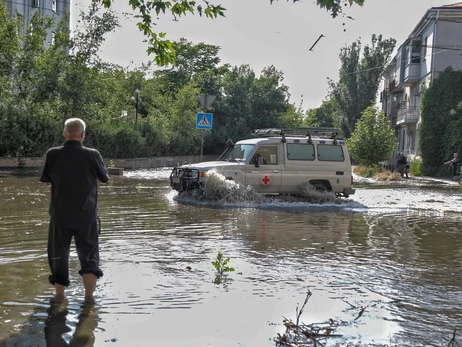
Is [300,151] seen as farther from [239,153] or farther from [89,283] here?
[89,283]

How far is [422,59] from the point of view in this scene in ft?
152

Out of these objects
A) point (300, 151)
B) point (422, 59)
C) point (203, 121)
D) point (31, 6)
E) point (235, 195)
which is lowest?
point (235, 195)

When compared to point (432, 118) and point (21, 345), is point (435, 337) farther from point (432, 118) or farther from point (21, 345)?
point (432, 118)

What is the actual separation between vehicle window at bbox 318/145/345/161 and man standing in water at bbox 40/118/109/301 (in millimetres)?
11592

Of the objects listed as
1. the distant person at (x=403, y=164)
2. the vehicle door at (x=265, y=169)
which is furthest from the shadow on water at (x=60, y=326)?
the distant person at (x=403, y=164)

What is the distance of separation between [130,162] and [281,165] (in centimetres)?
2331

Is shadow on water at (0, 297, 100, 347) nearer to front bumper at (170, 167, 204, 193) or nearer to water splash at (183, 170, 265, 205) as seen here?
water splash at (183, 170, 265, 205)

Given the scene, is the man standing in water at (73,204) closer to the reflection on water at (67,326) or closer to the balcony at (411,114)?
the reflection on water at (67,326)

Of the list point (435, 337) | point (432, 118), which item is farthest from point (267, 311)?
point (432, 118)

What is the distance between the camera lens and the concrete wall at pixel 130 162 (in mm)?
28500

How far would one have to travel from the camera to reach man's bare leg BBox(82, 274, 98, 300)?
584cm

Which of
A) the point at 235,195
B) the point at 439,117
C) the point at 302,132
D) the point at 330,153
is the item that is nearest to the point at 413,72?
the point at 439,117

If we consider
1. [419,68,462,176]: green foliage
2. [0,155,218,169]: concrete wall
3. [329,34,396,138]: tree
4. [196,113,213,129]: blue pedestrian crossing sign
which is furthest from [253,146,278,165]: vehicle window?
[329,34,396,138]: tree

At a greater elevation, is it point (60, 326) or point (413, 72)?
point (413, 72)
